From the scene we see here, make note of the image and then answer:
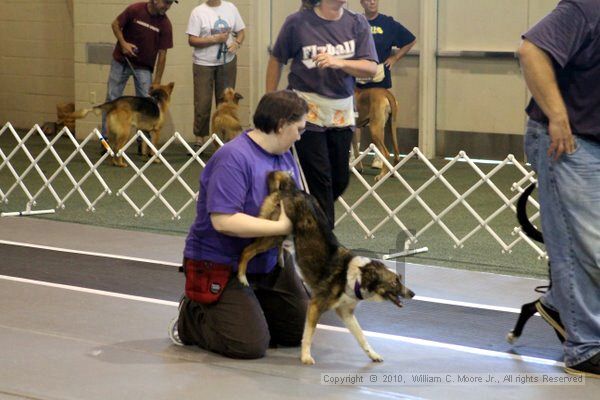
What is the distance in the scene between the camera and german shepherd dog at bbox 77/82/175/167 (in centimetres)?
942

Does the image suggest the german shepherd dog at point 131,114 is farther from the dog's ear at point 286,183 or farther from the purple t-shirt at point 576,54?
the purple t-shirt at point 576,54

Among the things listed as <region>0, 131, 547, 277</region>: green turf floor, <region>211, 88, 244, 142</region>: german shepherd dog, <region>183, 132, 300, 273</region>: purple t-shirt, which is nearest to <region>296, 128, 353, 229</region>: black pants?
<region>0, 131, 547, 277</region>: green turf floor

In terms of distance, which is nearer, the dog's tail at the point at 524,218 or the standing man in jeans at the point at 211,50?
the dog's tail at the point at 524,218

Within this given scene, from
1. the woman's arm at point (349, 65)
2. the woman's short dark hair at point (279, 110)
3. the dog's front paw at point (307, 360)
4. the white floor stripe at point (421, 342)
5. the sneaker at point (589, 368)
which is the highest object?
the woman's arm at point (349, 65)

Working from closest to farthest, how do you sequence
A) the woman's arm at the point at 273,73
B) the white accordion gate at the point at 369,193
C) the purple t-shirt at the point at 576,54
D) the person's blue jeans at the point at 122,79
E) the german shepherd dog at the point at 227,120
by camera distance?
1. the purple t-shirt at the point at 576,54
2. the woman's arm at the point at 273,73
3. the white accordion gate at the point at 369,193
4. the german shepherd dog at the point at 227,120
5. the person's blue jeans at the point at 122,79

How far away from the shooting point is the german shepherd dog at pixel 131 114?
30.9ft

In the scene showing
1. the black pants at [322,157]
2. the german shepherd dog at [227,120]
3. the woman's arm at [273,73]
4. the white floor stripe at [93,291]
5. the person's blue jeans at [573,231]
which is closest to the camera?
the person's blue jeans at [573,231]

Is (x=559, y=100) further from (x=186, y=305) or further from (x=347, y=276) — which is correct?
(x=186, y=305)

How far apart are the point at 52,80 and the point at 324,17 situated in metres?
7.92

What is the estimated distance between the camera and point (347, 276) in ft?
12.1

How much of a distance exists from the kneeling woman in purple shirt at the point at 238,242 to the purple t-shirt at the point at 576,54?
0.87 m

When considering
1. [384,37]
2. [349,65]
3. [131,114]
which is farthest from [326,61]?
[131,114]

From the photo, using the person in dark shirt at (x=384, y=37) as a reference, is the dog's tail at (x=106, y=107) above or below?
below

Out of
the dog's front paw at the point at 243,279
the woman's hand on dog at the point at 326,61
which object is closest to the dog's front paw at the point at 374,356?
the dog's front paw at the point at 243,279
